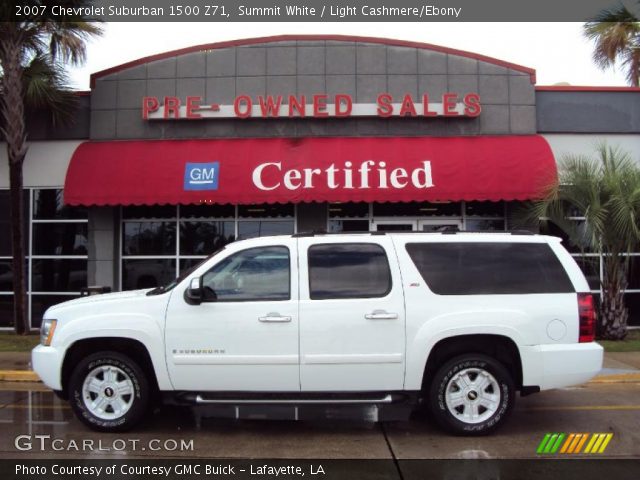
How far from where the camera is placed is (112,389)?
18.4 ft

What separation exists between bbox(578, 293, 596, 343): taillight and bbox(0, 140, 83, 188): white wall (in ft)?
37.3

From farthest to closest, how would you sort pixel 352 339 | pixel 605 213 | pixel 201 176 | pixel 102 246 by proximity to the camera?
pixel 102 246, pixel 201 176, pixel 605 213, pixel 352 339

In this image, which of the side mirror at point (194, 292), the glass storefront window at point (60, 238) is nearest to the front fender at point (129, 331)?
the side mirror at point (194, 292)

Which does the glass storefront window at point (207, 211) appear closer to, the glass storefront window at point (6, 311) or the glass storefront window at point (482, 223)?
the glass storefront window at point (6, 311)

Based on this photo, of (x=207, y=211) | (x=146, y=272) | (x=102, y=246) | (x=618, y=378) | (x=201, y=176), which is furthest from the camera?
(x=146, y=272)

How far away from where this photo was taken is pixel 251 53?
12609 mm

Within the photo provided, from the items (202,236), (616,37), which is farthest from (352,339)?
(616,37)

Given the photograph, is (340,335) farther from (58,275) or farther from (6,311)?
(6,311)

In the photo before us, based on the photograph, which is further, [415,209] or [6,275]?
[6,275]

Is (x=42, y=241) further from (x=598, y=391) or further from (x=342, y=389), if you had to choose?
(x=598, y=391)

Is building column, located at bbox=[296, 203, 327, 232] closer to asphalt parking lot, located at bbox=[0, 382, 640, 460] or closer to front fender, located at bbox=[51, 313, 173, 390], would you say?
asphalt parking lot, located at bbox=[0, 382, 640, 460]

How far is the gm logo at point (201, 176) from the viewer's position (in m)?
11.4

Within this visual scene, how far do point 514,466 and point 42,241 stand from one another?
38.5 ft

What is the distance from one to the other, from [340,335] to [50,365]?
2.95m
